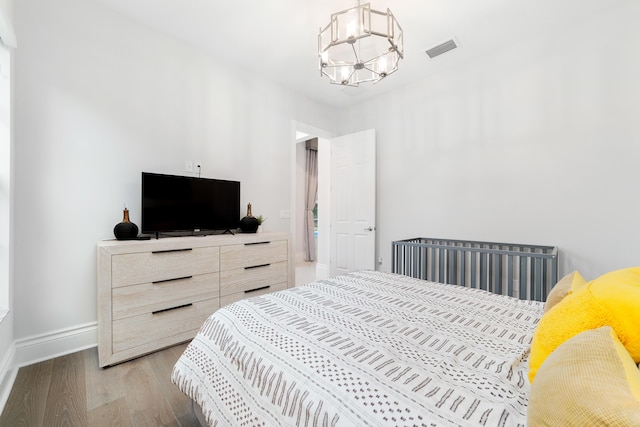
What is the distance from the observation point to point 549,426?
508 millimetres

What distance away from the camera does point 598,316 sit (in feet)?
2.49

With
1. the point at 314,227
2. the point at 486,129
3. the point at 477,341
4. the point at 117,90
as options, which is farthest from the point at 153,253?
the point at 314,227

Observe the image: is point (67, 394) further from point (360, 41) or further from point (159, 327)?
point (360, 41)

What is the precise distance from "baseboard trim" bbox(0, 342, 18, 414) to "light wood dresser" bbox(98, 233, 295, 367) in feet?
1.45

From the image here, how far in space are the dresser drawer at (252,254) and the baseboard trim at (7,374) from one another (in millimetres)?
1405

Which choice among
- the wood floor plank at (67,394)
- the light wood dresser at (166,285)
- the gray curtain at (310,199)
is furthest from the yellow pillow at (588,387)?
the gray curtain at (310,199)

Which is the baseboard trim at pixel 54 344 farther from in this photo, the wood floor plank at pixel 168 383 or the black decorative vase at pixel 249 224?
the black decorative vase at pixel 249 224

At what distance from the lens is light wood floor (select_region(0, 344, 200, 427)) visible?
146 cm

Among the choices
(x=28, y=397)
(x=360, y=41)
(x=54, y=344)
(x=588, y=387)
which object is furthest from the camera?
(x=360, y=41)

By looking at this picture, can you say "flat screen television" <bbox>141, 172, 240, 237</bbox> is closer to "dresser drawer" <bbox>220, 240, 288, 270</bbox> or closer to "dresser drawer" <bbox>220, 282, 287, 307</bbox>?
"dresser drawer" <bbox>220, 240, 288, 270</bbox>

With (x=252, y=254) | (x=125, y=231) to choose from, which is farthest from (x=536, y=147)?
(x=125, y=231)

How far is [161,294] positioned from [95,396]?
0.70 metres

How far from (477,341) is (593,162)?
2.43m

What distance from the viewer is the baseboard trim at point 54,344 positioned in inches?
76.4
